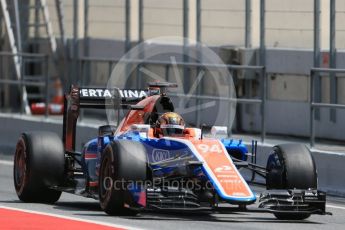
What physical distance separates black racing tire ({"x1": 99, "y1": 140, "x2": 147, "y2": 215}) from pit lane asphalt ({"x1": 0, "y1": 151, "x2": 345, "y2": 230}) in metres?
0.14

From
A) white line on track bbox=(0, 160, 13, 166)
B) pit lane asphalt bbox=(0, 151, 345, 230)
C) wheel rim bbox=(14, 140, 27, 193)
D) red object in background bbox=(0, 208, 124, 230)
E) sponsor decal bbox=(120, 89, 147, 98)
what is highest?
sponsor decal bbox=(120, 89, 147, 98)

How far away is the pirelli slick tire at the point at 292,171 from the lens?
51.2 feet

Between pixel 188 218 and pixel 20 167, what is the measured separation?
3097 millimetres

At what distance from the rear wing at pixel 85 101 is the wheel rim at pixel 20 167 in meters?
0.69

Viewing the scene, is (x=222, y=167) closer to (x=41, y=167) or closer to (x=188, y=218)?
(x=188, y=218)

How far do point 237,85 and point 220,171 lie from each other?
10049 millimetres

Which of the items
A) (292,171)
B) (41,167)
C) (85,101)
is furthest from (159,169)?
(85,101)

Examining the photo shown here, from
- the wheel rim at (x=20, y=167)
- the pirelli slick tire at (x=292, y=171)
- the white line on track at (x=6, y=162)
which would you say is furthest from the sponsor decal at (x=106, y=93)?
the white line on track at (x=6, y=162)

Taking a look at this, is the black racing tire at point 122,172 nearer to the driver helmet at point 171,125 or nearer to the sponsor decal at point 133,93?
the driver helmet at point 171,125

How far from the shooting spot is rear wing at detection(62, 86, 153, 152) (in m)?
17.7

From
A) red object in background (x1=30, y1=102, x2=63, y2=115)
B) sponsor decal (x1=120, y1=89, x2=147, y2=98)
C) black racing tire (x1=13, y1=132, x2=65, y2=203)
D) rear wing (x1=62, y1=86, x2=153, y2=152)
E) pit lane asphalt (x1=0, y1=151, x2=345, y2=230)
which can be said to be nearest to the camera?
pit lane asphalt (x1=0, y1=151, x2=345, y2=230)

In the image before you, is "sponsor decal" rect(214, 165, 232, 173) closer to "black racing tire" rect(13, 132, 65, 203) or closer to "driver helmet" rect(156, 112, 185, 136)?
"driver helmet" rect(156, 112, 185, 136)

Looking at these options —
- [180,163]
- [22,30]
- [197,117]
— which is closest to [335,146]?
[197,117]

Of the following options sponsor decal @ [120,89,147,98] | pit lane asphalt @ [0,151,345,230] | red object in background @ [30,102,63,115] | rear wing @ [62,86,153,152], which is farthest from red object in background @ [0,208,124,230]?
red object in background @ [30,102,63,115]
